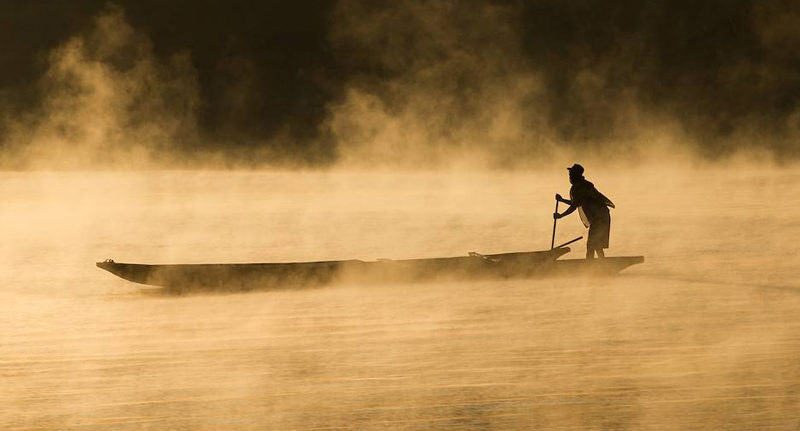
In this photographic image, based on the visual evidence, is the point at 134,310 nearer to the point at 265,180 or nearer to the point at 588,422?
the point at 588,422

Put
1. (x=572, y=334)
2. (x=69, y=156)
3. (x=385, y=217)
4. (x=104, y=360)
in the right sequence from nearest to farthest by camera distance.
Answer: (x=104, y=360) → (x=572, y=334) → (x=385, y=217) → (x=69, y=156)

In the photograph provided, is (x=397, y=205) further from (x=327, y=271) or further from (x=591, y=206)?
(x=327, y=271)

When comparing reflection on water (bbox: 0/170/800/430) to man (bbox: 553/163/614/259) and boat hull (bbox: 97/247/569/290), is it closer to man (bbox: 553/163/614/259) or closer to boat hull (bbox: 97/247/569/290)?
boat hull (bbox: 97/247/569/290)

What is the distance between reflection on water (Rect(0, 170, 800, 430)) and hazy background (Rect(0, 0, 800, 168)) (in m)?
11.4

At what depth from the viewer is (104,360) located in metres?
7.59

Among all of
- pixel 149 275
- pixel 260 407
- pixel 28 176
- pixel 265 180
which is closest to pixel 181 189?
pixel 265 180

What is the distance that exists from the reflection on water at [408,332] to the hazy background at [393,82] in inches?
448

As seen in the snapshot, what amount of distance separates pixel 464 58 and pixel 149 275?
23.5 m

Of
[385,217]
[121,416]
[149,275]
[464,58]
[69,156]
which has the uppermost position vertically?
[464,58]

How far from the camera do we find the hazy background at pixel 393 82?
1108 inches

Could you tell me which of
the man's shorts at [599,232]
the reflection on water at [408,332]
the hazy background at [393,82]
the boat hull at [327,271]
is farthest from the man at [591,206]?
the hazy background at [393,82]

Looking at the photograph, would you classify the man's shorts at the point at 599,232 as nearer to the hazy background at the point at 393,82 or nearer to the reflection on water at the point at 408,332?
the reflection on water at the point at 408,332

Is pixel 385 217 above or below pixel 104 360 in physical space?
above

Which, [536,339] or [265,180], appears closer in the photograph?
[536,339]
